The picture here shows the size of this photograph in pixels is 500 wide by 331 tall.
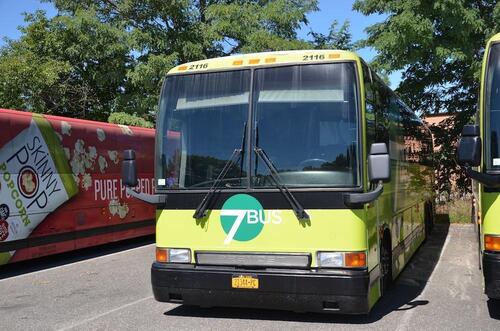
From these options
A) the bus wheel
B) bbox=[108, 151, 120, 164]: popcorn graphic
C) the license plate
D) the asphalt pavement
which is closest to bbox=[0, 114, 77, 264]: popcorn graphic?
the asphalt pavement

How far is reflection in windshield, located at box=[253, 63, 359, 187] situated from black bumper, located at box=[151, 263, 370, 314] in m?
0.94

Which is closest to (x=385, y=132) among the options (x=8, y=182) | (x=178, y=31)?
(x=8, y=182)

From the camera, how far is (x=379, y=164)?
17.9ft

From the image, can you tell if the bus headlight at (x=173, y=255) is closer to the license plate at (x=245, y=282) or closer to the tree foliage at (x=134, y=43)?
the license plate at (x=245, y=282)

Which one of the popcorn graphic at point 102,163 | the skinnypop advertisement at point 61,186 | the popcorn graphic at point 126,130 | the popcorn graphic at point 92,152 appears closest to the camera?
the skinnypop advertisement at point 61,186

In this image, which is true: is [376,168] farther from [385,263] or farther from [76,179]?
[76,179]

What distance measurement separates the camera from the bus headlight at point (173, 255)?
625 cm

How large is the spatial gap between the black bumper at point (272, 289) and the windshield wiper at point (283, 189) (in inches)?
22.9

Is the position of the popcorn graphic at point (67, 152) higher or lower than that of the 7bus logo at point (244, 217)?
higher

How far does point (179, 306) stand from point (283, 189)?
228 centimetres

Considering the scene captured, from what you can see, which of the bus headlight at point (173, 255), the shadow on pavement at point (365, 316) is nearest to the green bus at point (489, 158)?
the shadow on pavement at point (365, 316)

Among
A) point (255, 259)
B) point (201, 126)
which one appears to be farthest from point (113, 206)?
point (255, 259)

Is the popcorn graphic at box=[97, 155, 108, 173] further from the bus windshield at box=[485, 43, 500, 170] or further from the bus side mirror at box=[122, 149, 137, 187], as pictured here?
the bus windshield at box=[485, 43, 500, 170]

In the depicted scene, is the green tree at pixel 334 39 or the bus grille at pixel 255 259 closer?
the bus grille at pixel 255 259
